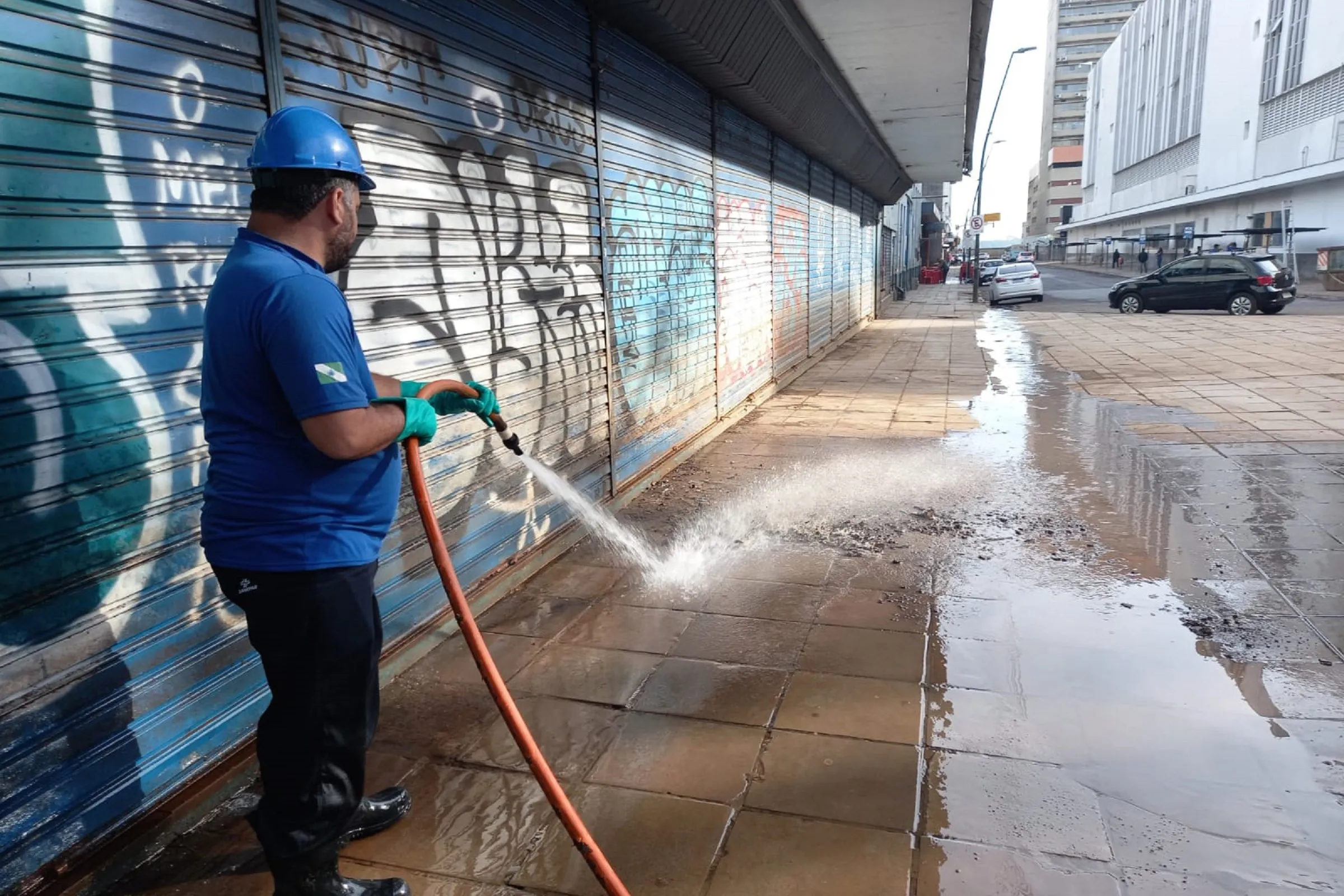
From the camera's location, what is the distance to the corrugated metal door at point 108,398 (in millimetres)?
2320

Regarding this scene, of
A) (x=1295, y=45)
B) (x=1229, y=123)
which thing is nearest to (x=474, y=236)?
(x=1295, y=45)

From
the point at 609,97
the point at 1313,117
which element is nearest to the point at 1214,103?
the point at 1313,117

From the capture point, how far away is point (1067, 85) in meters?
119

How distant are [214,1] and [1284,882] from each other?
4.25 metres

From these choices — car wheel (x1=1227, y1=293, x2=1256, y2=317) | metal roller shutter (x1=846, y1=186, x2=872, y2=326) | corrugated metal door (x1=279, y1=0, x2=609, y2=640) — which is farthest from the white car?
corrugated metal door (x1=279, y1=0, x2=609, y2=640)

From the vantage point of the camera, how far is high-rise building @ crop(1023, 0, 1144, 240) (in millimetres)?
115500

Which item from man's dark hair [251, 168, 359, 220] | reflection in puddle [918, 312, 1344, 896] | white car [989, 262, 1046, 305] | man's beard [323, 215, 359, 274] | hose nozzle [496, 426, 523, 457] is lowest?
reflection in puddle [918, 312, 1344, 896]

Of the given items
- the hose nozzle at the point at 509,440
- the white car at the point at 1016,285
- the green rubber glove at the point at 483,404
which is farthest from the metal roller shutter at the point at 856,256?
the green rubber glove at the point at 483,404

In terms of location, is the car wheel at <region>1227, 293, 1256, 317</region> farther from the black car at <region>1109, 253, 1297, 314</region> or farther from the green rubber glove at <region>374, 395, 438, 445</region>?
the green rubber glove at <region>374, 395, 438, 445</region>

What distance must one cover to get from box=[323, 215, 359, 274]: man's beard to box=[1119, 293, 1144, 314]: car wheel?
24977 mm

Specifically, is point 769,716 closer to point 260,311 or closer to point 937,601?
point 937,601

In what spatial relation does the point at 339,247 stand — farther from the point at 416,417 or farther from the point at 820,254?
the point at 820,254

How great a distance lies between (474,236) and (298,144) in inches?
90.1

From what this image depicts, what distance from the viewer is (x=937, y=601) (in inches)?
179
